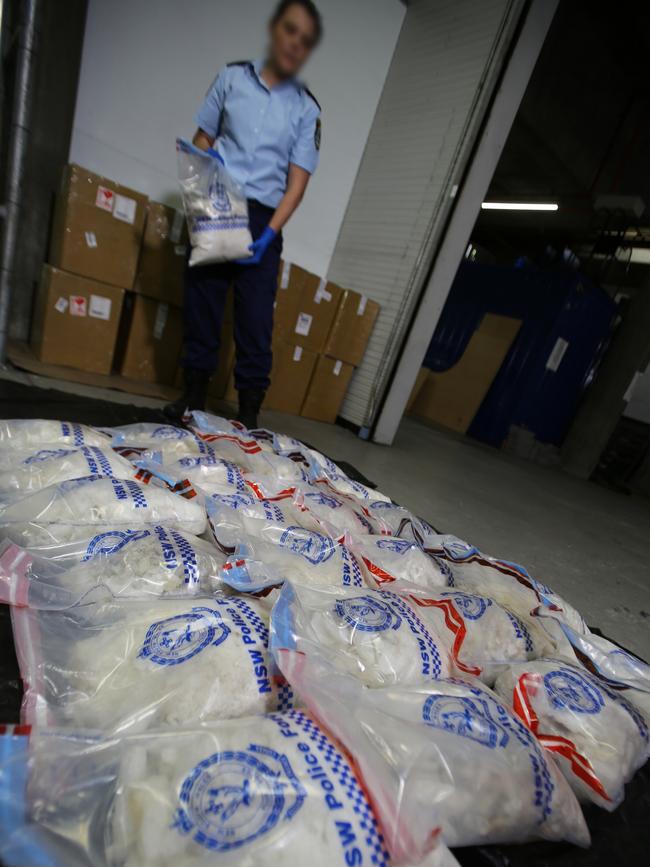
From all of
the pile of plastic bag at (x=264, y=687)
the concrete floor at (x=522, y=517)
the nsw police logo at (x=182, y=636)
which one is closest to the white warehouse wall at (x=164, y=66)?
the concrete floor at (x=522, y=517)

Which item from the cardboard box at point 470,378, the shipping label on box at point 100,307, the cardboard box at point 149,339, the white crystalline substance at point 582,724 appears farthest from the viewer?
the cardboard box at point 470,378

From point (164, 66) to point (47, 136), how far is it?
0.80 metres

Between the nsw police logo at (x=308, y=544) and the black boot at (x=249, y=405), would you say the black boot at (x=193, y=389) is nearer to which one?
the black boot at (x=249, y=405)

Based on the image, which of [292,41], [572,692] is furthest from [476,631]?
[292,41]

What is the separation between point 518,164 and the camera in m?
5.54

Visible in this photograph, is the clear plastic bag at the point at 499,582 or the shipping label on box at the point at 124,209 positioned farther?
the shipping label on box at the point at 124,209

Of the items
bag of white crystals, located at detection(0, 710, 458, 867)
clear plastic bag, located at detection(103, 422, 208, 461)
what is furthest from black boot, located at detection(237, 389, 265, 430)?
bag of white crystals, located at detection(0, 710, 458, 867)

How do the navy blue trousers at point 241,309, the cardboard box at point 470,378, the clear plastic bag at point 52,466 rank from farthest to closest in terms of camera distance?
1. the cardboard box at point 470,378
2. the navy blue trousers at point 241,309
3. the clear plastic bag at point 52,466

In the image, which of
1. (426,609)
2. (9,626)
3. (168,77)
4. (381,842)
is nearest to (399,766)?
(381,842)

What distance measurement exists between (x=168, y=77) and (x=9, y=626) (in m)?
3.05

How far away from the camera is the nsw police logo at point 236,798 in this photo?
35cm

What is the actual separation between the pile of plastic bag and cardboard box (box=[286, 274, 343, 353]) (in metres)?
2.12

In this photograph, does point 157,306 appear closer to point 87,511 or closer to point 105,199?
point 105,199

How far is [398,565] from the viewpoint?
95 centimetres
